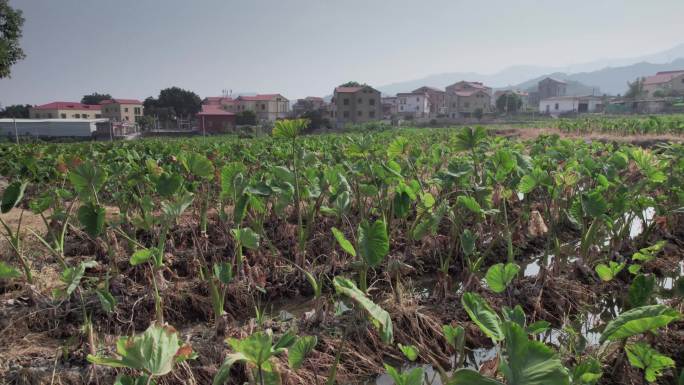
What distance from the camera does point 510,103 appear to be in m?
65.4

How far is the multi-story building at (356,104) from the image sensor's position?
51.1 meters

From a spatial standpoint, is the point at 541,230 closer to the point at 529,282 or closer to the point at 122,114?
the point at 529,282

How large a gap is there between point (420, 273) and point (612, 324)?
99.1 inches

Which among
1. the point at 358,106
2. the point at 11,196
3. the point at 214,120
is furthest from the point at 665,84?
the point at 11,196

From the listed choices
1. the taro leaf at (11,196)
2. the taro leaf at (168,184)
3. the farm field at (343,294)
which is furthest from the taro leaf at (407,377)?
the taro leaf at (11,196)

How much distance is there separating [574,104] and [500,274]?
7742 centimetres

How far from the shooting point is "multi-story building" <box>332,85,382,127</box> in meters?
51.1

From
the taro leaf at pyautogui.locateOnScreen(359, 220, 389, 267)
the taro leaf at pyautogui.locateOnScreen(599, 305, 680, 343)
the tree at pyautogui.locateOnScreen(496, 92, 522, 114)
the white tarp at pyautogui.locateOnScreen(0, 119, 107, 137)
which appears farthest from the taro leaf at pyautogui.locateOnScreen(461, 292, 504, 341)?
the tree at pyautogui.locateOnScreen(496, 92, 522, 114)

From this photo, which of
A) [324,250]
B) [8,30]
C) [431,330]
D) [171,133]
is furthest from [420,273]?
[171,133]

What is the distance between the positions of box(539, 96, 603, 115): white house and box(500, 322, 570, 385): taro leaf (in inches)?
2849

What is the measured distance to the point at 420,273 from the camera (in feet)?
14.1

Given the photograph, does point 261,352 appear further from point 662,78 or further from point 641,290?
point 662,78

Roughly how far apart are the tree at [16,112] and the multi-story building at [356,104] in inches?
1557

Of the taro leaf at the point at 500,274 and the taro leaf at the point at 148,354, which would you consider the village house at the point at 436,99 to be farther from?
the taro leaf at the point at 148,354
